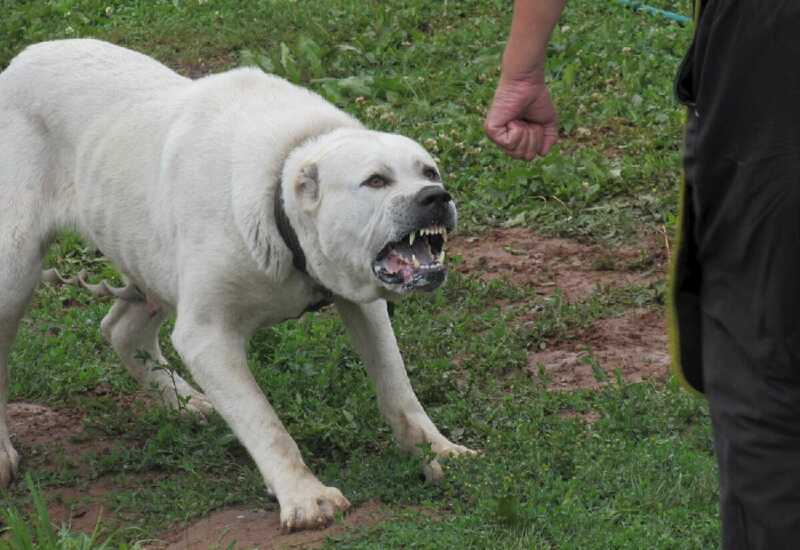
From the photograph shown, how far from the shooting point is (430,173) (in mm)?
4641

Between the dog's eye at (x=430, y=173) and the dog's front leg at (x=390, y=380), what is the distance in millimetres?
610

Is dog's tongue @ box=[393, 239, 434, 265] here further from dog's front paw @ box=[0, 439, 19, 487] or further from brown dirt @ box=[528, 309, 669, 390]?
dog's front paw @ box=[0, 439, 19, 487]

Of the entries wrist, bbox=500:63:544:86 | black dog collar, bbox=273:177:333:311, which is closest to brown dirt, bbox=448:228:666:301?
black dog collar, bbox=273:177:333:311

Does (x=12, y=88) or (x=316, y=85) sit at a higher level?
(x=12, y=88)

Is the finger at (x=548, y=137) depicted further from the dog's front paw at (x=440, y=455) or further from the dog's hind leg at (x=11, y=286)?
the dog's hind leg at (x=11, y=286)

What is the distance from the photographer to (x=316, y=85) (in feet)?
30.8

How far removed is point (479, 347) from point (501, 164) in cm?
210

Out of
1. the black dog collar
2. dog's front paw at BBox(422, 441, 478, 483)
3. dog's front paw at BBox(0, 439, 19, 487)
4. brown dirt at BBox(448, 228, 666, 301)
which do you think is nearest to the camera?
the black dog collar

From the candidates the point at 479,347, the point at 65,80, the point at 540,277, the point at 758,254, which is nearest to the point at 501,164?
the point at 540,277

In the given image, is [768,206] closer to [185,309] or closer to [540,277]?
[185,309]

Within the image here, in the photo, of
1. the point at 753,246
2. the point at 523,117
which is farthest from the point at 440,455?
the point at 753,246

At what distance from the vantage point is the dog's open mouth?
14.8ft

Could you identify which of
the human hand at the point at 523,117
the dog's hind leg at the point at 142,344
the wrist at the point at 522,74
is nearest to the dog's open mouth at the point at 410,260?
the human hand at the point at 523,117

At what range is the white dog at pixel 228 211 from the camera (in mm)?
4590
